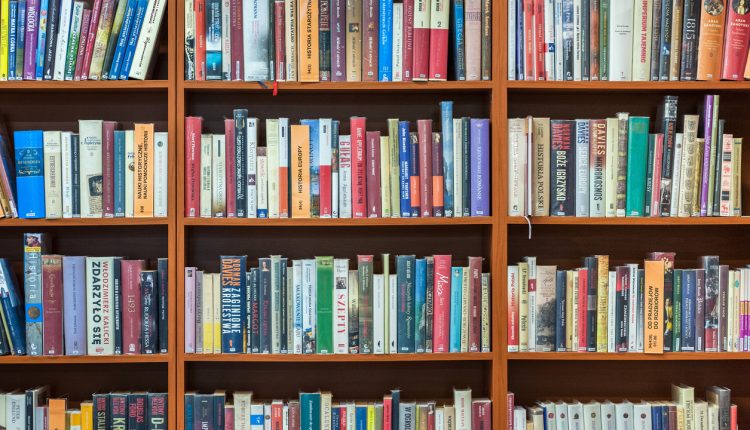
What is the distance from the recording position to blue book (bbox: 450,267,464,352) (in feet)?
7.47

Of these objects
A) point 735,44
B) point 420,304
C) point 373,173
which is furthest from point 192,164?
point 735,44

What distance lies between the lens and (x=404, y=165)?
7.45ft

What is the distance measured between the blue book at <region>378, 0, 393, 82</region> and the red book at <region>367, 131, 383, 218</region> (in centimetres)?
17

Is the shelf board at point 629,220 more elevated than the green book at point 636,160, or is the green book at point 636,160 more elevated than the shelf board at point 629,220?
the green book at point 636,160

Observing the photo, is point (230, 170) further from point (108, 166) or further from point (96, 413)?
point (96, 413)

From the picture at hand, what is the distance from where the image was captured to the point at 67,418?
7.49ft

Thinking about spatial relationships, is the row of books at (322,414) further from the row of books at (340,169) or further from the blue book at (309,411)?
the row of books at (340,169)

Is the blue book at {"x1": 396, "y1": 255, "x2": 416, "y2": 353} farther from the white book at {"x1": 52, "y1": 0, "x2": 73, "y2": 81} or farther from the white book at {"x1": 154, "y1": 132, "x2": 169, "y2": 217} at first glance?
the white book at {"x1": 52, "y1": 0, "x2": 73, "y2": 81}

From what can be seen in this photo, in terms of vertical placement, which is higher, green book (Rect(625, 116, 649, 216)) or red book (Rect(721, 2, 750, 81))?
red book (Rect(721, 2, 750, 81))

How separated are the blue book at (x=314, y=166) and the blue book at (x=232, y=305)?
0.84 feet


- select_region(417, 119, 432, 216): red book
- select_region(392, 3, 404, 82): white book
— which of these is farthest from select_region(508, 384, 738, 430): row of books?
select_region(392, 3, 404, 82): white book

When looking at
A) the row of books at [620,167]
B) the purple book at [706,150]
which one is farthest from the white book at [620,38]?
the purple book at [706,150]

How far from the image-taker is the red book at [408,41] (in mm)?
2258

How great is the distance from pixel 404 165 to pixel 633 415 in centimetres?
102
